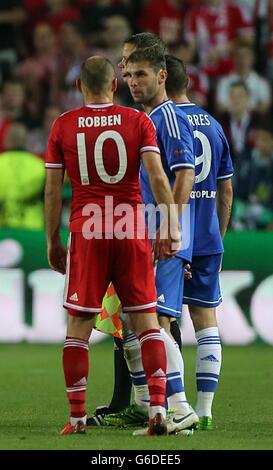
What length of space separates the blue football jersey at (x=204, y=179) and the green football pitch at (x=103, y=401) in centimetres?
114

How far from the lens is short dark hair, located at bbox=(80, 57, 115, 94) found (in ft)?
22.7

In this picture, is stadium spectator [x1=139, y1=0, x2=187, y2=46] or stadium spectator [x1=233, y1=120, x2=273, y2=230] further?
stadium spectator [x1=139, y1=0, x2=187, y2=46]

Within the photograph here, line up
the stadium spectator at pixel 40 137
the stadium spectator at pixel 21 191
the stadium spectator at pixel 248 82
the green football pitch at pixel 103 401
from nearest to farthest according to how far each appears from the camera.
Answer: the green football pitch at pixel 103 401 < the stadium spectator at pixel 21 191 < the stadium spectator at pixel 40 137 < the stadium spectator at pixel 248 82

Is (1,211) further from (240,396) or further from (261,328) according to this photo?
(240,396)

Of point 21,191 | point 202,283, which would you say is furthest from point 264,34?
point 202,283

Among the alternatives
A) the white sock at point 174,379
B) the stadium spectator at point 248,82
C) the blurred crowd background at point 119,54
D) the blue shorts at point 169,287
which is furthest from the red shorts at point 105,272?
the stadium spectator at point 248,82

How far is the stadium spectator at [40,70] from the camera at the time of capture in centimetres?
1688

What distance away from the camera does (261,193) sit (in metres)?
14.0

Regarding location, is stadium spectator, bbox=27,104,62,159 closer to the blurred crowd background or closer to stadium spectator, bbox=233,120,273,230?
the blurred crowd background

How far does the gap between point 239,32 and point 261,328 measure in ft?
17.1

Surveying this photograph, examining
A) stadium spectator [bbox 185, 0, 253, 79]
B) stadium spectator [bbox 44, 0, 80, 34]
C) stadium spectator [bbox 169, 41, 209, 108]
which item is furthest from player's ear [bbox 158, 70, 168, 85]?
stadium spectator [bbox 44, 0, 80, 34]

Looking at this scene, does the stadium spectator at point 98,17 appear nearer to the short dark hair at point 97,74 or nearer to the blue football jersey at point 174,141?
the blue football jersey at point 174,141

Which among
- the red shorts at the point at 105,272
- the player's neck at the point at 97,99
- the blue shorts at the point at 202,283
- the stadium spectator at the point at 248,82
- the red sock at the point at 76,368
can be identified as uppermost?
the player's neck at the point at 97,99

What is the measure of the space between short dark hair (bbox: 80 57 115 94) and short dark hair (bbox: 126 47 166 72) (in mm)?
359
